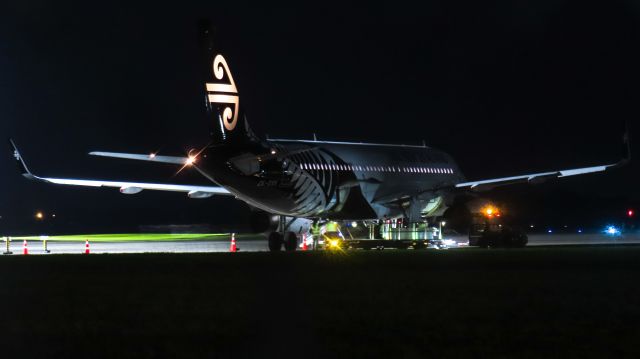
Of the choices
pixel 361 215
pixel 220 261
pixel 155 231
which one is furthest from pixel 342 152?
pixel 155 231

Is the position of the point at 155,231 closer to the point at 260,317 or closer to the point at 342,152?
the point at 342,152

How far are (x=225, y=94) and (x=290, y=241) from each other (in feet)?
27.9

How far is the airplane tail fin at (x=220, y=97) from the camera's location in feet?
123

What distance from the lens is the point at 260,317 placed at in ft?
54.3

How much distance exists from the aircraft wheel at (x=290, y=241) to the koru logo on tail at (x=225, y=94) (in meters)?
7.44

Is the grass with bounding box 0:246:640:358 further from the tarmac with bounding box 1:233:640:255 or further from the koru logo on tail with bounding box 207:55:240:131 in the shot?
the tarmac with bounding box 1:233:640:255

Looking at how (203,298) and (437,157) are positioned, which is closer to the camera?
(203,298)

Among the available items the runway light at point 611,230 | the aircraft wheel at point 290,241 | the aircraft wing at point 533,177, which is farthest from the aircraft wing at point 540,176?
the runway light at point 611,230

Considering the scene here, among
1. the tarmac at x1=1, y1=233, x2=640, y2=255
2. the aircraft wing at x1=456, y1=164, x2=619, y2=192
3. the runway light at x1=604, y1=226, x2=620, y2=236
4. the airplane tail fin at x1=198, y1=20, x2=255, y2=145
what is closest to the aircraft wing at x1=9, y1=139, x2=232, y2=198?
the tarmac at x1=1, y1=233, x2=640, y2=255

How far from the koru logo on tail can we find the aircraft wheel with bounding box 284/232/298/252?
293 inches

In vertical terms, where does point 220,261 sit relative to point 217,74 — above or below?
below

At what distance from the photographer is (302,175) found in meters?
43.2

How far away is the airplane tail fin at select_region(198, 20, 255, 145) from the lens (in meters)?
37.4

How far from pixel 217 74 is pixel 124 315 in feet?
71.0
